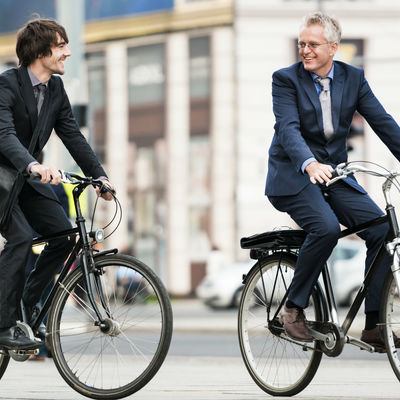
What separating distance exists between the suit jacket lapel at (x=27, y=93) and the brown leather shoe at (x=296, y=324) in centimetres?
161

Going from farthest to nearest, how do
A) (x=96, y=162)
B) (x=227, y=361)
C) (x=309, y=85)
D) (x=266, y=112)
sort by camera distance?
(x=266, y=112) < (x=227, y=361) < (x=96, y=162) < (x=309, y=85)

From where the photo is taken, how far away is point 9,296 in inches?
223

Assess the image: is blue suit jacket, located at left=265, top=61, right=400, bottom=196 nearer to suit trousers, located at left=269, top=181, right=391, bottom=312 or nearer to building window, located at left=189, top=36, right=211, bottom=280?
suit trousers, located at left=269, top=181, right=391, bottom=312

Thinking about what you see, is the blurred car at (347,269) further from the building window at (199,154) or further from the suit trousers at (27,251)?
the suit trousers at (27,251)

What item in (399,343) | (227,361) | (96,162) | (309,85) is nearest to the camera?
(399,343)

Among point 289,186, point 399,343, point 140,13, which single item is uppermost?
point 140,13

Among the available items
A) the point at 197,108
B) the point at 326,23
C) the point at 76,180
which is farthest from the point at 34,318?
the point at 197,108

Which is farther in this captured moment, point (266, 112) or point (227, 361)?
point (266, 112)

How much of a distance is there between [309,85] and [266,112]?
22593mm

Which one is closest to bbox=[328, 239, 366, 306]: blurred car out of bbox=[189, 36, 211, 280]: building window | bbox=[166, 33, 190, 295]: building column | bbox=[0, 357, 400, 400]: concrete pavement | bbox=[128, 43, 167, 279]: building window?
bbox=[189, 36, 211, 280]: building window

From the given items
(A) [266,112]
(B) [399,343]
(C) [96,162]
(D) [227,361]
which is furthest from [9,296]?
(A) [266,112]

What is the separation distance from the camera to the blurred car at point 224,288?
21.5 metres

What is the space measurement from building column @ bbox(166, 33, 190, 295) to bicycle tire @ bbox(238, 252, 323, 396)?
73.7ft

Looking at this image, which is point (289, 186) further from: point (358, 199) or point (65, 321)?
point (65, 321)
